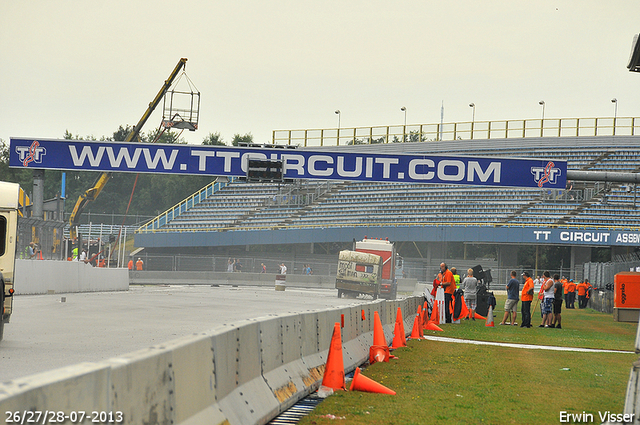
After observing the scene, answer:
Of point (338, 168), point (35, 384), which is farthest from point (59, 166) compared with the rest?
point (35, 384)

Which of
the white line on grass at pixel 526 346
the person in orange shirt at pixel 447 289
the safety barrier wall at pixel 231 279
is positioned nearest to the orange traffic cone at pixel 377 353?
the white line on grass at pixel 526 346

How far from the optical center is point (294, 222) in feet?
202

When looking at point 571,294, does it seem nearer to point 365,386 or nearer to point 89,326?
point 89,326

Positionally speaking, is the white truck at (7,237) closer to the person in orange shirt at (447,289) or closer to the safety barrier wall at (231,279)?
the person in orange shirt at (447,289)

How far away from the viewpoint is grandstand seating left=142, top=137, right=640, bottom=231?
180 ft

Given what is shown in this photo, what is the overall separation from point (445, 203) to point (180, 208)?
75.9 ft

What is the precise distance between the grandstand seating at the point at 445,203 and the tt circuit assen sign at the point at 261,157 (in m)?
19.7

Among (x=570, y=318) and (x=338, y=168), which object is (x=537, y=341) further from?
(x=338, y=168)

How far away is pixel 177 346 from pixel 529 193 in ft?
181

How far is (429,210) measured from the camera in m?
58.4

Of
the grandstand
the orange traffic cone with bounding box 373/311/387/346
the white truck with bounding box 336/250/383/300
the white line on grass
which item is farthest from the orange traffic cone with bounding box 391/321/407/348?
the grandstand

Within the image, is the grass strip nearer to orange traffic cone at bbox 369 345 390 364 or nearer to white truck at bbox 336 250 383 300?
orange traffic cone at bbox 369 345 390 364

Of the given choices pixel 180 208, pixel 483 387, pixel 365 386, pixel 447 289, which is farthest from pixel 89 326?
pixel 180 208

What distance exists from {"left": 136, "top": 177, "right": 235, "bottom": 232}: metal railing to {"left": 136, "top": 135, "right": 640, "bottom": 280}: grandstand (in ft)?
0.60
